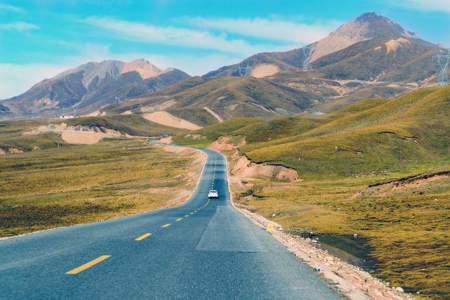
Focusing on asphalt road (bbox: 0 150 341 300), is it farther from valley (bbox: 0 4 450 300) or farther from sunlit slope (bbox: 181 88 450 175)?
sunlit slope (bbox: 181 88 450 175)

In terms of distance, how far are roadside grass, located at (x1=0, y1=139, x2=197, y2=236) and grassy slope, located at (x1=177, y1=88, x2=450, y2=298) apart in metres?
18.6

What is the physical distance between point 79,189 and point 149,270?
9365 centimetres

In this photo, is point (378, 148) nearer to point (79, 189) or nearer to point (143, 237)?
point (79, 189)

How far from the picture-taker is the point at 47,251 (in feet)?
45.1

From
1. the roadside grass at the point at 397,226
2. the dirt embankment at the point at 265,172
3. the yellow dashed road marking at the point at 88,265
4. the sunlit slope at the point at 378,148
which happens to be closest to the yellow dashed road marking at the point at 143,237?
the yellow dashed road marking at the point at 88,265

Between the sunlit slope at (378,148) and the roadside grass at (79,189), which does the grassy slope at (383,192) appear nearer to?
the sunlit slope at (378,148)

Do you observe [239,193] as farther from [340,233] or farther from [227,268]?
[227,268]

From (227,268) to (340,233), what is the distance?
22517mm

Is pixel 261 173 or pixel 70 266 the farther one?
pixel 261 173

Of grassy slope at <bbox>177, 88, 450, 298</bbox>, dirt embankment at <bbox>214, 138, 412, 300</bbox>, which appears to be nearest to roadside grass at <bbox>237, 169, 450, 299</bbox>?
grassy slope at <bbox>177, 88, 450, 298</bbox>

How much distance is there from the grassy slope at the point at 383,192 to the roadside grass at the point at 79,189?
1862 cm

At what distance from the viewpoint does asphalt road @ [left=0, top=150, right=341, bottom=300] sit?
918 cm

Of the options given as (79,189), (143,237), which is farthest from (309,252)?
(79,189)

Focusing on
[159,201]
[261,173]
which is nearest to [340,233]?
[159,201]
